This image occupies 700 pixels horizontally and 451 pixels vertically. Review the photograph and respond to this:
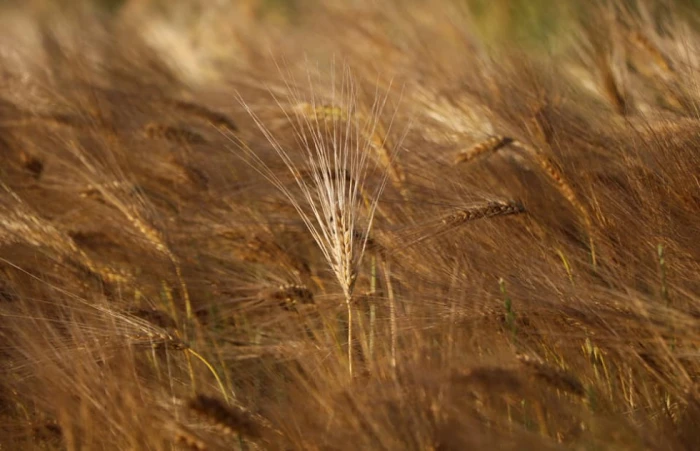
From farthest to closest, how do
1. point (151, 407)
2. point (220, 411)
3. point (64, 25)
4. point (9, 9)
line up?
1. point (9, 9)
2. point (64, 25)
3. point (151, 407)
4. point (220, 411)

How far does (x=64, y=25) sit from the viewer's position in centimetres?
368

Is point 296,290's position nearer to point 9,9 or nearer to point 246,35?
point 246,35

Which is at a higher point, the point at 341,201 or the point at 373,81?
the point at 373,81

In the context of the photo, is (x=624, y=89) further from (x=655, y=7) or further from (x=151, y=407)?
(x=151, y=407)

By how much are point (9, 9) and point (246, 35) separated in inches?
287

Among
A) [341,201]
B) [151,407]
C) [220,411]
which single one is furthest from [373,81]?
[220,411]

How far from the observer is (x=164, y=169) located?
2576 millimetres

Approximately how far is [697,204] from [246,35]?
2464 mm

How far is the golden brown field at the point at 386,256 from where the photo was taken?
145 centimetres

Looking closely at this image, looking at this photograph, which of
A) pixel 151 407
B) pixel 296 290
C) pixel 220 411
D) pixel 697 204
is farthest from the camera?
pixel 296 290

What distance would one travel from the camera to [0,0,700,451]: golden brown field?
1445mm

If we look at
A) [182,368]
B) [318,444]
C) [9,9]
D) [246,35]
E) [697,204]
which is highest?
[9,9]

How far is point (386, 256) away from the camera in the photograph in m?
1.90

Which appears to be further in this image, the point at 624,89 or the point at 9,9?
the point at 9,9
